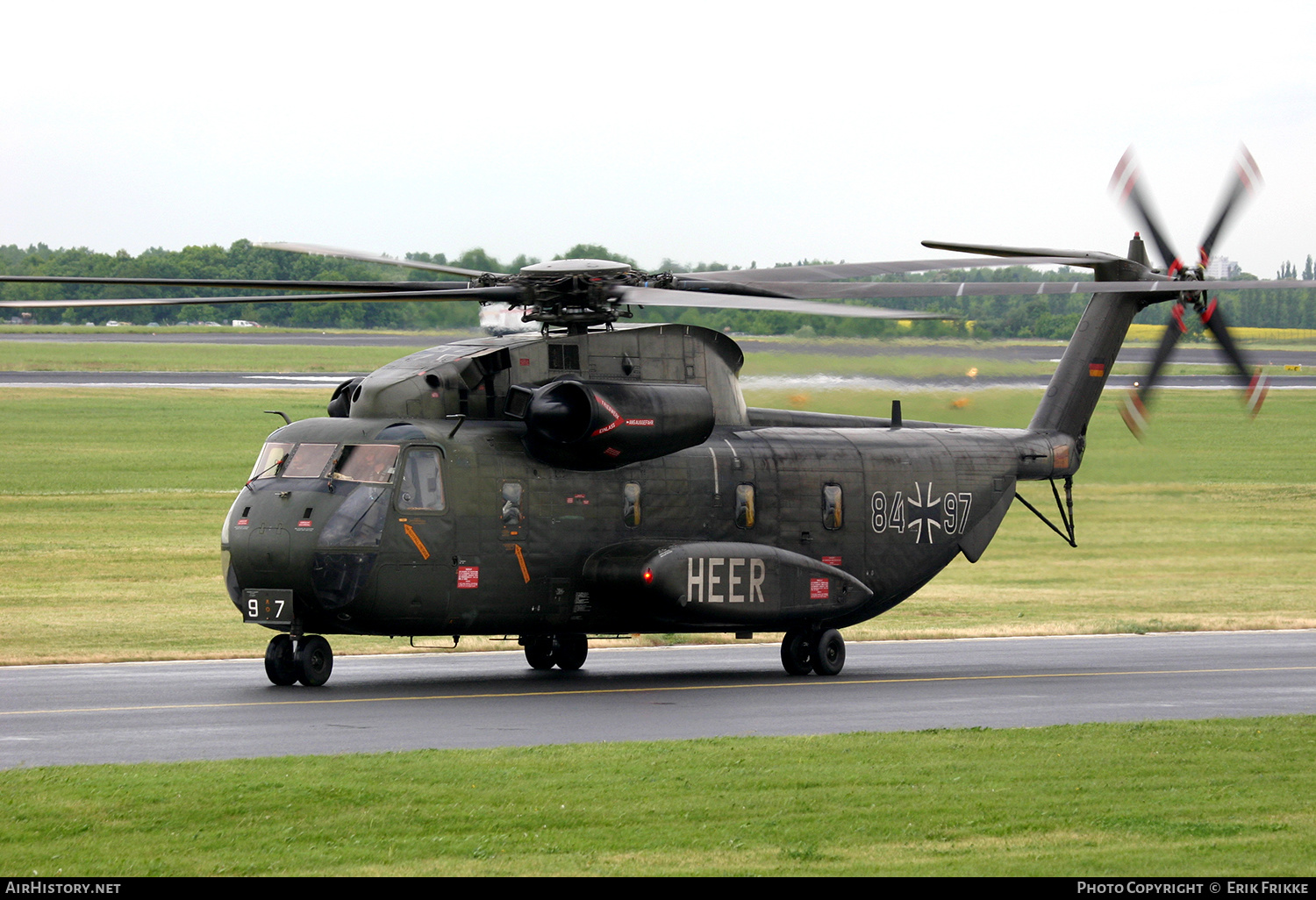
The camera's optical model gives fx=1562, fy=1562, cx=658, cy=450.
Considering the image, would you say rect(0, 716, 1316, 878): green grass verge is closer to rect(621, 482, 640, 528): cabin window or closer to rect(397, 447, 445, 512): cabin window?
rect(397, 447, 445, 512): cabin window

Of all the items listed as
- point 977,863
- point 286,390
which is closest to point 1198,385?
point 286,390

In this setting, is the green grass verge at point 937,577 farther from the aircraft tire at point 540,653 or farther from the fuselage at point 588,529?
the aircraft tire at point 540,653

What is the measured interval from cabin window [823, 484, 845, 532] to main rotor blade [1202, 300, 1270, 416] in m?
6.83

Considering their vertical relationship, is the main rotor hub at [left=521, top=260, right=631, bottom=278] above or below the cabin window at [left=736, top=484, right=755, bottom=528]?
above

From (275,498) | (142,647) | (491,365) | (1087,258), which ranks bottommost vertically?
(142,647)

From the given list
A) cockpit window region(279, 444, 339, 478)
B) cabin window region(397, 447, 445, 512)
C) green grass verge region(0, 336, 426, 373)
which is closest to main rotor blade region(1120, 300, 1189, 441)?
cabin window region(397, 447, 445, 512)

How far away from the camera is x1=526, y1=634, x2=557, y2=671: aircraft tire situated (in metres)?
22.9

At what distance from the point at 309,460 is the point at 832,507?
7653 mm

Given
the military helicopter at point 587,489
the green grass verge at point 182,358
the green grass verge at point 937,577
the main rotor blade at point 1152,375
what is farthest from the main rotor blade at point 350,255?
the green grass verge at point 182,358

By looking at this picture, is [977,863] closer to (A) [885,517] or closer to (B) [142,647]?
(A) [885,517]

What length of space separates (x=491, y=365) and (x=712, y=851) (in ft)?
36.2

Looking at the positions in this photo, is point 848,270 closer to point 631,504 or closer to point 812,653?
point 631,504

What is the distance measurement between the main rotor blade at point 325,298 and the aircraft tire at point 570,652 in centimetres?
566

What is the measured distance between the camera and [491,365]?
20.6 meters
